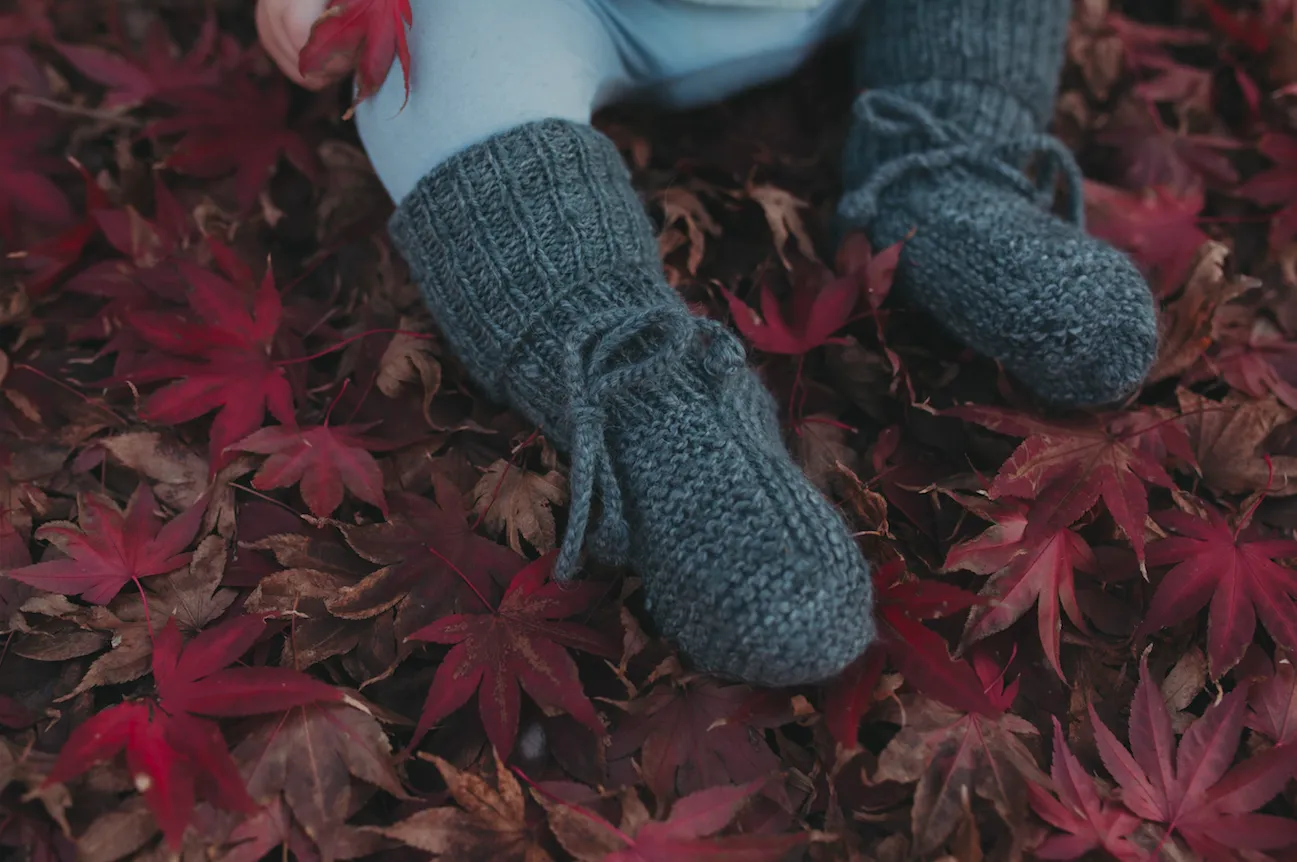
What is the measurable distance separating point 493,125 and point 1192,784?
847 mm

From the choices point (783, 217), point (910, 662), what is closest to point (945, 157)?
point (783, 217)

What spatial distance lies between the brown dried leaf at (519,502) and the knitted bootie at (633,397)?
0.16 ft

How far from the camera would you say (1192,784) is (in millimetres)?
731

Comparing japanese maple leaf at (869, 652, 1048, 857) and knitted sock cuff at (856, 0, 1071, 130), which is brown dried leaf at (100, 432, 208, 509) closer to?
japanese maple leaf at (869, 652, 1048, 857)

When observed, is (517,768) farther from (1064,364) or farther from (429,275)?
(1064,364)

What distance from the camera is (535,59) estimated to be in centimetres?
87

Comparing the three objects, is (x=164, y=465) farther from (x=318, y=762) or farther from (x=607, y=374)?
(x=607, y=374)

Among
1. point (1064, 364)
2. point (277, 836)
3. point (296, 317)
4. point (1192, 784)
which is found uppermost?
point (296, 317)

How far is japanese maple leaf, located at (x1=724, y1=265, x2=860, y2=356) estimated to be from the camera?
3.04ft

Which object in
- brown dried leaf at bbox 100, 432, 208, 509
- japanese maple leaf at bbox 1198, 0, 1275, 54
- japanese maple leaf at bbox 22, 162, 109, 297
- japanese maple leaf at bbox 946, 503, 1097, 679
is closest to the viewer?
japanese maple leaf at bbox 946, 503, 1097, 679

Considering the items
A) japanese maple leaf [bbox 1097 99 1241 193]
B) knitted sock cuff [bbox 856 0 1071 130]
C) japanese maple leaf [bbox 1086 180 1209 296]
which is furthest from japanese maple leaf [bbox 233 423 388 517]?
japanese maple leaf [bbox 1097 99 1241 193]

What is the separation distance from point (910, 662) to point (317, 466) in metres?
0.58

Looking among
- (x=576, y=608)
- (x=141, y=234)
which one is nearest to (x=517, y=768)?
(x=576, y=608)

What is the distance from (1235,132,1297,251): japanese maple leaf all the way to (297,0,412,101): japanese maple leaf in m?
1.01
